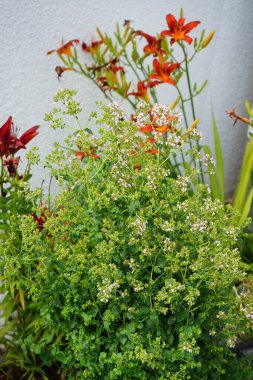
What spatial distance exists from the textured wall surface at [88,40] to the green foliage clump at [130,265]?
73 cm

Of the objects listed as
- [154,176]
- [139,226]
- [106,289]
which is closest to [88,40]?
[154,176]

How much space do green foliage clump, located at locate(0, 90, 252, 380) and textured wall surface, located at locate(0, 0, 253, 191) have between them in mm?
728

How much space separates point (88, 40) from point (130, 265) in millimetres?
1245

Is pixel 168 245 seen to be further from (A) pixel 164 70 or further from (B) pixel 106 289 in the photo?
(A) pixel 164 70

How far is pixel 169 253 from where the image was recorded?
149cm

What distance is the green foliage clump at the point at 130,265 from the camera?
1450 millimetres

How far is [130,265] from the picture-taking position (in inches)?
56.0

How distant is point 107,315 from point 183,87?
1.54 meters

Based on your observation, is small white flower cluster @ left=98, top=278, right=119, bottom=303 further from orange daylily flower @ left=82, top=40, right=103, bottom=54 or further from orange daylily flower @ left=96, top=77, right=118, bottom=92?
orange daylily flower @ left=82, top=40, right=103, bottom=54

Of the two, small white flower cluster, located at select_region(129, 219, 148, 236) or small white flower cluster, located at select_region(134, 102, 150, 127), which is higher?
small white flower cluster, located at select_region(134, 102, 150, 127)

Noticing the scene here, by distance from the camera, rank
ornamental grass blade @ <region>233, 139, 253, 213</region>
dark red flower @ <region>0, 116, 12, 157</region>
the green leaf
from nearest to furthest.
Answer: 1. dark red flower @ <region>0, 116, 12, 157</region>
2. the green leaf
3. ornamental grass blade @ <region>233, 139, 253, 213</region>

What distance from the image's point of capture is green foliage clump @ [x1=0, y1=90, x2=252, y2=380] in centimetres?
145

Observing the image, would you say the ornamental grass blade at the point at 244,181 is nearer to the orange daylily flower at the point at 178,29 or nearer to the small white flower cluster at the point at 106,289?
the orange daylily flower at the point at 178,29

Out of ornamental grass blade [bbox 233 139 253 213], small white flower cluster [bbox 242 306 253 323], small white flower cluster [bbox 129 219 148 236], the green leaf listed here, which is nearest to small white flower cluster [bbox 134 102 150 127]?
small white flower cluster [bbox 129 219 148 236]
